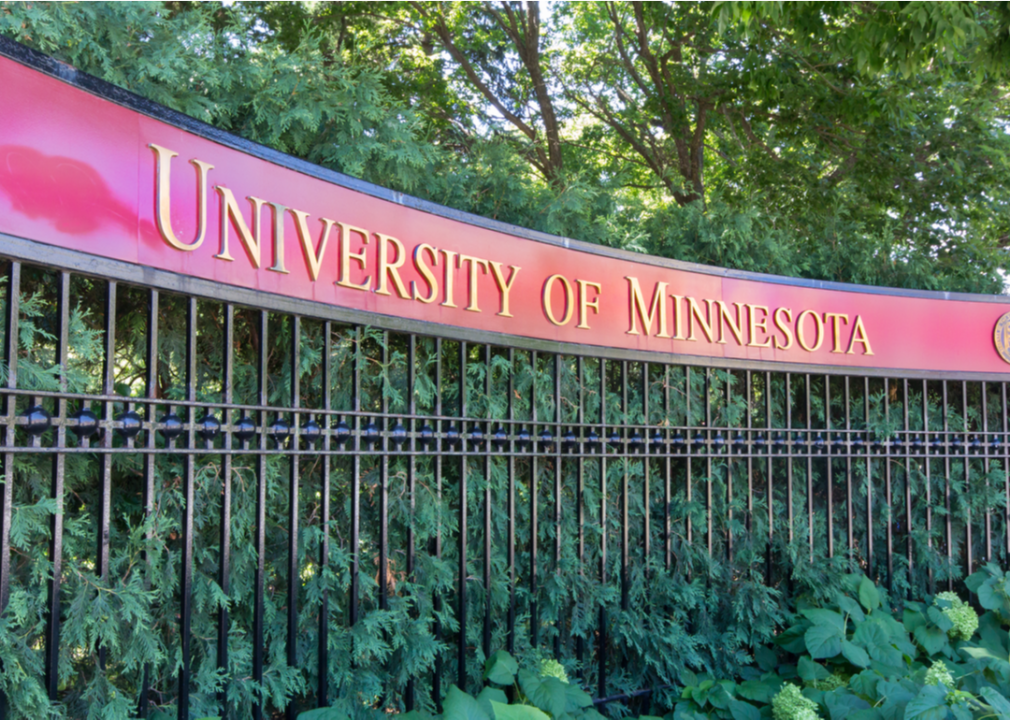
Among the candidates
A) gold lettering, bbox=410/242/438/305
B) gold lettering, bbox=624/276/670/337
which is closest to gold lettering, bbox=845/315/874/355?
gold lettering, bbox=624/276/670/337

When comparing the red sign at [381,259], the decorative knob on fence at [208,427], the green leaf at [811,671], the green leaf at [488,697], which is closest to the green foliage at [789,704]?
the green leaf at [811,671]

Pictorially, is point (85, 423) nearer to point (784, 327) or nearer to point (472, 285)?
point (472, 285)

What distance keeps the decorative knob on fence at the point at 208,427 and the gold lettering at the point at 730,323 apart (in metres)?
3.16

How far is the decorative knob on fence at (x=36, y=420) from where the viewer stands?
2.33 m

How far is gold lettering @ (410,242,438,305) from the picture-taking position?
3533 mm

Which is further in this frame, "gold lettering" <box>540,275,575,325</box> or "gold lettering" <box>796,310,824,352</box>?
"gold lettering" <box>796,310,824,352</box>

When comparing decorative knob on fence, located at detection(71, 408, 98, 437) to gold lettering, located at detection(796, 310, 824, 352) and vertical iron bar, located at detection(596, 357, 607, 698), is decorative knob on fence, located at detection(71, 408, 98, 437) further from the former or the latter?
gold lettering, located at detection(796, 310, 824, 352)

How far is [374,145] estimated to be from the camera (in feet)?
12.0

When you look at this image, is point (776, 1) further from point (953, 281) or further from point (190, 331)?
point (190, 331)

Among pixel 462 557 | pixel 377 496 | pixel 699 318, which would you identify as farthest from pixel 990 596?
pixel 377 496

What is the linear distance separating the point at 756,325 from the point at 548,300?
1.66 metres

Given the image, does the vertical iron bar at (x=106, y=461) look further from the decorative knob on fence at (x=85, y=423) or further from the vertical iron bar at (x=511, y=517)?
the vertical iron bar at (x=511, y=517)

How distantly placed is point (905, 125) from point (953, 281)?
81.6 inches

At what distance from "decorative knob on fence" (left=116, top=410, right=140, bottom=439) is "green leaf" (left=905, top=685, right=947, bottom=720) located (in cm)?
332
